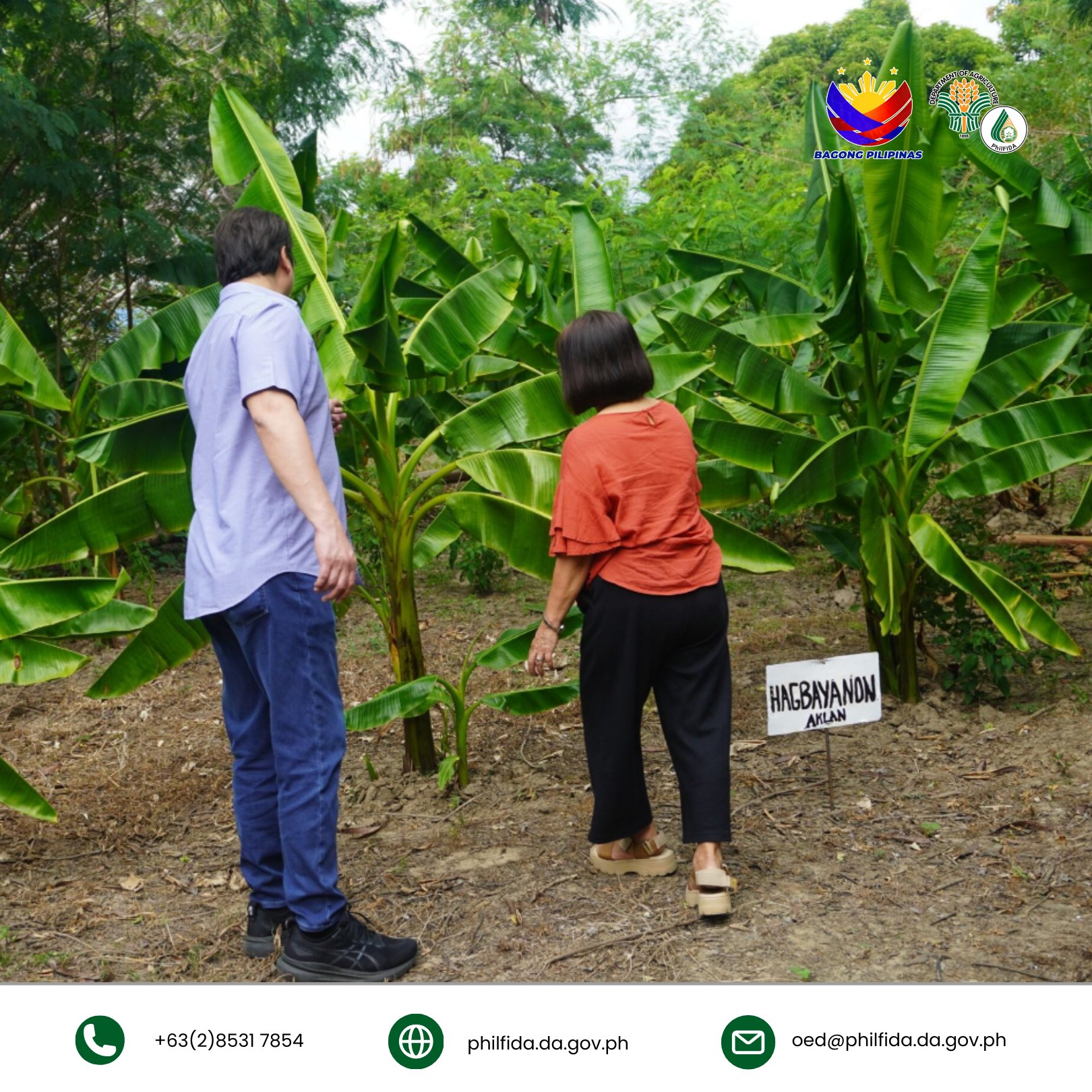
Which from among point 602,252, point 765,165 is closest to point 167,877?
point 602,252

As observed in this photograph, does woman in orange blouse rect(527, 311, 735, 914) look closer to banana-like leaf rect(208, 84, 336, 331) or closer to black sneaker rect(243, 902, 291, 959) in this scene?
black sneaker rect(243, 902, 291, 959)

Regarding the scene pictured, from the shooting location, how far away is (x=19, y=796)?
3545 mm

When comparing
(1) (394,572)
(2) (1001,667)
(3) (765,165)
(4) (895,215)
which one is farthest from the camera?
(3) (765,165)

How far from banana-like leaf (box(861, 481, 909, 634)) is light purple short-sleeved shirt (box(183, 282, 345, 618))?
95.7 inches

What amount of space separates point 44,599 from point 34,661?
308mm

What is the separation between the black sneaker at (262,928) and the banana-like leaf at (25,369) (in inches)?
73.3

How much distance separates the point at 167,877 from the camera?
3887 mm

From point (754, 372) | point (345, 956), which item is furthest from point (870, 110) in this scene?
point (345, 956)

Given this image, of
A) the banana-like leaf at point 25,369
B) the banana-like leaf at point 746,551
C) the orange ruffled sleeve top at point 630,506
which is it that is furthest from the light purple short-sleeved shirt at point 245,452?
the banana-like leaf at point 746,551

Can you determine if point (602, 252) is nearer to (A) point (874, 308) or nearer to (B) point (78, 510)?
(A) point (874, 308)

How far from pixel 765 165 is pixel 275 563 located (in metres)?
9.97

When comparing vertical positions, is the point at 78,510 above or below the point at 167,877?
above

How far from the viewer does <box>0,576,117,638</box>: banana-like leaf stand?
12.0 feet
